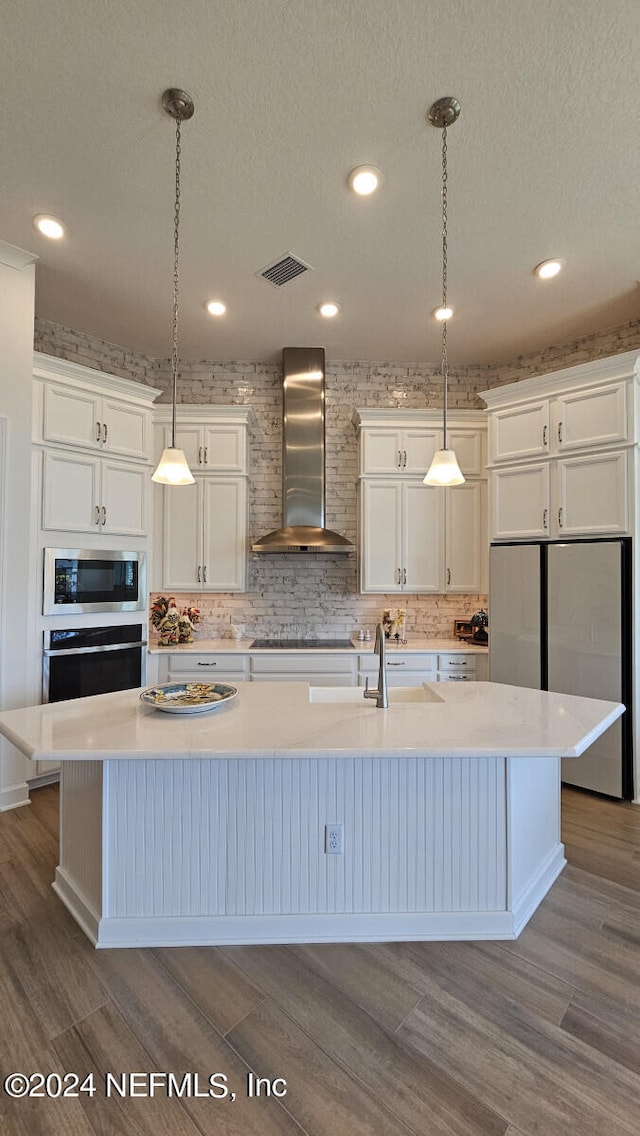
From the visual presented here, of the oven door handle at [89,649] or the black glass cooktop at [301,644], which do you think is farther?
the black glass cooktop at [301,644]

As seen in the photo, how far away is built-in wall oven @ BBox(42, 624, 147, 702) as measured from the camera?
305 centimetres

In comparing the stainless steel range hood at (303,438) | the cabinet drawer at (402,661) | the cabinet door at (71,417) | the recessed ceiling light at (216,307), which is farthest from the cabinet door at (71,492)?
the cabinet drawer at (402,661)

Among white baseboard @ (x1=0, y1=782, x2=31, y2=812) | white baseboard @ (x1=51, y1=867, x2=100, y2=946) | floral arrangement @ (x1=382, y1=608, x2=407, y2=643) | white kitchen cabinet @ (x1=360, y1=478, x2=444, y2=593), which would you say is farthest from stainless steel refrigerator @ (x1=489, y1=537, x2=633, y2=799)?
white baseboard @ (x1=0, y1=782, x2=31, y2=812)

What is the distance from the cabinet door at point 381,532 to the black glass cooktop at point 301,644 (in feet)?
1.73

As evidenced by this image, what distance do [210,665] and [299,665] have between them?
681 millimetres

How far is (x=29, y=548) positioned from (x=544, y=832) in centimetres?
329

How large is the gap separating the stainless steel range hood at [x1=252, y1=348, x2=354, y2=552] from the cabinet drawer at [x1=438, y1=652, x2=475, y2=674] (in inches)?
57.2

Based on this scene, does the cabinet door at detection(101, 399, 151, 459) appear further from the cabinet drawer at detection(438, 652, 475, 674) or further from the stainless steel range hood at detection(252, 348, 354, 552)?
the cabinet drawer at detection(438, 652, 475, 674)

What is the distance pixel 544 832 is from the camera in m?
2.11

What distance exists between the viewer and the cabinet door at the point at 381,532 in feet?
Result: 13.0

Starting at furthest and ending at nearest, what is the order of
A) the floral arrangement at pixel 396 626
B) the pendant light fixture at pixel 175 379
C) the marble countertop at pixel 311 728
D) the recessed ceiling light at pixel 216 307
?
the floral arrangement at pixel 396 626 → the recessed ceiling light at pixel 216 307 → the pendant light fixture at pixel 175 379 → the marble countertop at pixel 311 728

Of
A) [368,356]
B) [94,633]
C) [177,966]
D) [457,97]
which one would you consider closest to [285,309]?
[368,356]

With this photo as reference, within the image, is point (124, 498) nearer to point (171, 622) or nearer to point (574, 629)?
point (171, 622)

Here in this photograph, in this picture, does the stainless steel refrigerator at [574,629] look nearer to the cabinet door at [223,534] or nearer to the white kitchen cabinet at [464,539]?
the white kitchen cabinet at [464,539]
